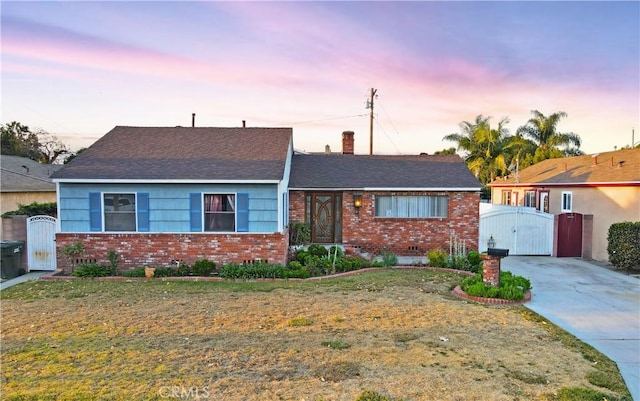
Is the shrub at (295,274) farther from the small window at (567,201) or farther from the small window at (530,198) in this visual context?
the small window at (530,198)

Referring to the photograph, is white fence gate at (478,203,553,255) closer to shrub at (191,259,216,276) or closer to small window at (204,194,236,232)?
small window at (204,194,236,232)

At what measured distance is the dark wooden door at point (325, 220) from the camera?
49.4ft

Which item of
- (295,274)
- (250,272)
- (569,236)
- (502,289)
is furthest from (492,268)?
(569,236)

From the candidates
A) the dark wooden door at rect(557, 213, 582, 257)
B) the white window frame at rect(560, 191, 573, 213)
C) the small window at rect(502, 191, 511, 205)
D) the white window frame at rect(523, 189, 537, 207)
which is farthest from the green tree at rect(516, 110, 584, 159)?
the dark wooden door at rect(557, 213, 582, 257)

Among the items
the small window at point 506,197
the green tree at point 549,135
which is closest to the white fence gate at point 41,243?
the small window at point 506,197

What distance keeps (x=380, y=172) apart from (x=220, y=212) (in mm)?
6845

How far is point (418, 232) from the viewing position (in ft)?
48.2

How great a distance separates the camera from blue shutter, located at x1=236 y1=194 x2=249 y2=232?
468 inches

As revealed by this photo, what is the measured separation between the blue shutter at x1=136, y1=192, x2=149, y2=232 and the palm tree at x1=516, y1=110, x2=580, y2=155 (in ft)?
105

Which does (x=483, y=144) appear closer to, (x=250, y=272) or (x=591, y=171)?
(x=591, y=171)

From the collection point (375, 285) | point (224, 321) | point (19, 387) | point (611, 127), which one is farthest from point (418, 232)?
point (611, 127)

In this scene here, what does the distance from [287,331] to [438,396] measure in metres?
2.91

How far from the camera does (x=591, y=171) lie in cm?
1700
